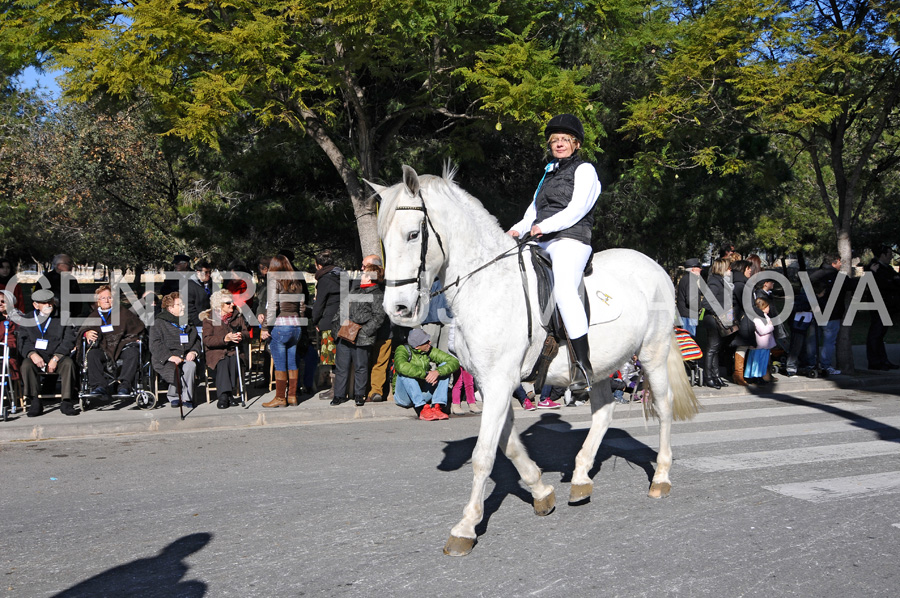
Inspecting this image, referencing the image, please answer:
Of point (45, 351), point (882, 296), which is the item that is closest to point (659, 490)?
point (45, 351)

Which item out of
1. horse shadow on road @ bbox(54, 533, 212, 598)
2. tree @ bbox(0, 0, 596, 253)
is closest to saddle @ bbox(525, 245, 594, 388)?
horse shadow on road @ bbox(54, 533, 212, 598)

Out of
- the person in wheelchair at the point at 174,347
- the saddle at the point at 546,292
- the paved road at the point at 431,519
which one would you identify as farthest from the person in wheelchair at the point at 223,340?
the saddle at the point at 546,292

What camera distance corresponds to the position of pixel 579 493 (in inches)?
219

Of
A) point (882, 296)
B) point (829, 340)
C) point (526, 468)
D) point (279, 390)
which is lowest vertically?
point (279, 390)

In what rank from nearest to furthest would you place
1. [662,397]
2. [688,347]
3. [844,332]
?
[662,397] < [688,347] < [844,332]

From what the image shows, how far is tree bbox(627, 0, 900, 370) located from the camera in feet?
40.2

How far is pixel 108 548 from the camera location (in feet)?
15.7

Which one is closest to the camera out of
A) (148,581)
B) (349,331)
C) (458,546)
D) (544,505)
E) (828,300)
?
(148,581)

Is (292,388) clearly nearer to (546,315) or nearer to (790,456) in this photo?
(546,315)

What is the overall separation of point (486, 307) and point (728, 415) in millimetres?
6411

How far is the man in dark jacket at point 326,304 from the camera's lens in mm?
11523

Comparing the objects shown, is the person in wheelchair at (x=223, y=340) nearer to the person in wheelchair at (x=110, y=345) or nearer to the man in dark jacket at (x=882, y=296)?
the person in wheelchair at (x=110, y=345)

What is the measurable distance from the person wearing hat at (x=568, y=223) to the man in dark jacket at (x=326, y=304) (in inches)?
247

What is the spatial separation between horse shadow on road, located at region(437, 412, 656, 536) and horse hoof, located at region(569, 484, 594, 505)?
1.15 ft
